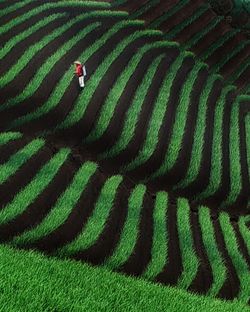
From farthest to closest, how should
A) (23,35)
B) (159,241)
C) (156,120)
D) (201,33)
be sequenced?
1. (201,33)
2. (23,35)
3. (156,120)
4. (159,241)

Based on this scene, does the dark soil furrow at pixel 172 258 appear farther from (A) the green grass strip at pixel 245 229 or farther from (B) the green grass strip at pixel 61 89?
(B) the green grass strip at pixel 61 89

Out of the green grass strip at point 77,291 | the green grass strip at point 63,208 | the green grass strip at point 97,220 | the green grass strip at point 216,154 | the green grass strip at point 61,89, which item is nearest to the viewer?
the green grass strip at point 77,291

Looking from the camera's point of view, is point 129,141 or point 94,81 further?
point 94,81

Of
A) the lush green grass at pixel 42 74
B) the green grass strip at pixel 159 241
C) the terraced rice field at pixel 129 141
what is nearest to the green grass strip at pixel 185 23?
the terraced rice field at pixel 129 141

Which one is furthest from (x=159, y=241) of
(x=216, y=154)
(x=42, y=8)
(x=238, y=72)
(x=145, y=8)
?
(x=145, y=8)

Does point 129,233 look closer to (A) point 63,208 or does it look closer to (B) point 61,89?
(A) point 63,208

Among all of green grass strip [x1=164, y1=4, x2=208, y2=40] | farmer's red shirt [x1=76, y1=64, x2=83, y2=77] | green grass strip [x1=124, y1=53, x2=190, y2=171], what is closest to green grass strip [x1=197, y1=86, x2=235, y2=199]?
green grass strip [x1=124, y1=53, x2=190, y2=171]
